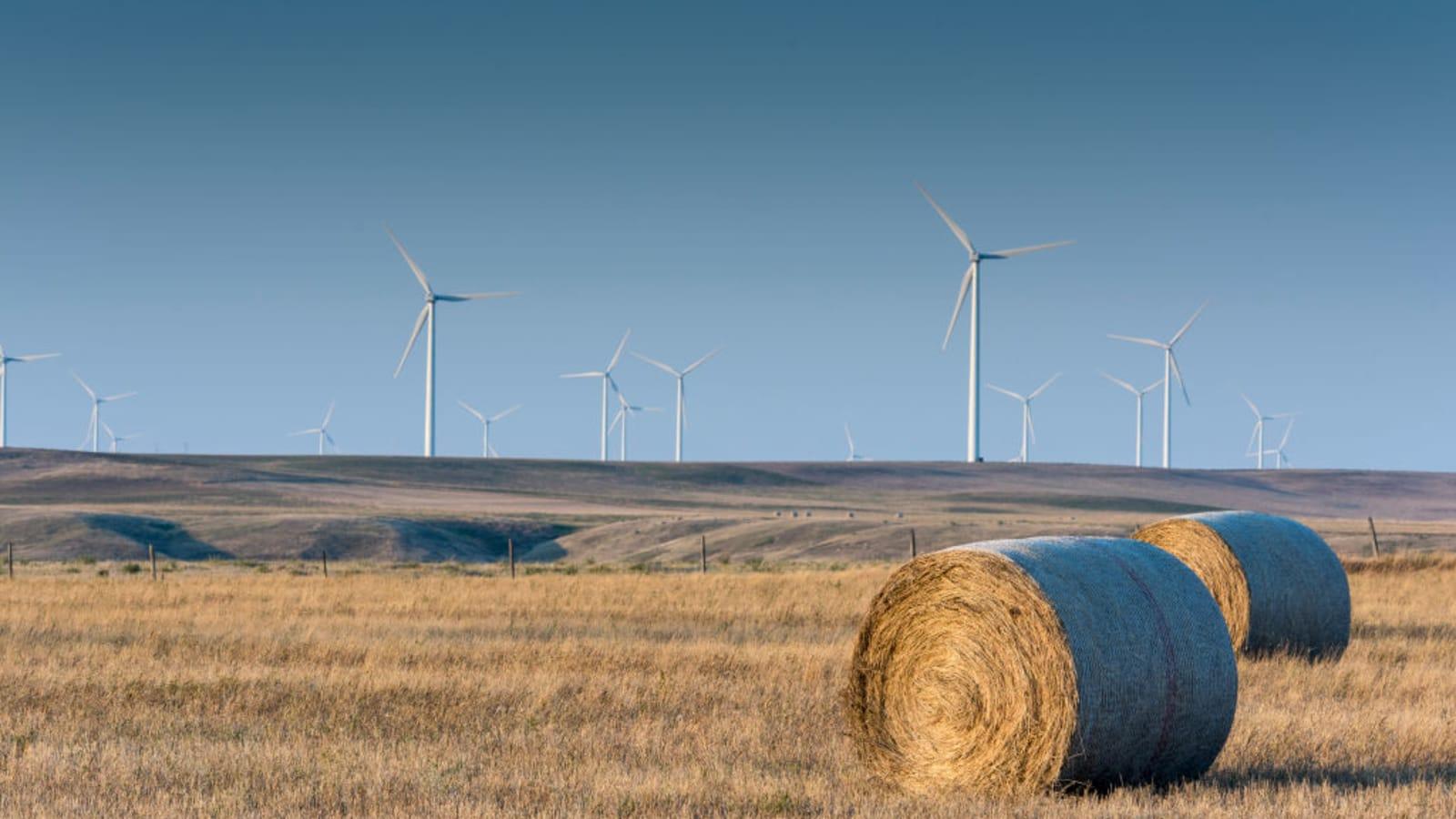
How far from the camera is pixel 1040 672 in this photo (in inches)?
484

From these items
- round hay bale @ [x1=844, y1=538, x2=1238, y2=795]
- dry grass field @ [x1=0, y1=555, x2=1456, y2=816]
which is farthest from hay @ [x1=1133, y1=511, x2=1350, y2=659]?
round hay bale @ [x1=844, y1=538, x2=1238, y2=795]

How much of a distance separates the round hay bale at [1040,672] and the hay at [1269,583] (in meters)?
7.63

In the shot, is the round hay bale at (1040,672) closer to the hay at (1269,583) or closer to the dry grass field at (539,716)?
the dry grass field at (539,716)

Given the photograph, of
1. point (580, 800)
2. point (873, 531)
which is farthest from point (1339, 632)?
point (873, 531)

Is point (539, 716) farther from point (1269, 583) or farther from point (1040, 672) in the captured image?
point (1269, 583)

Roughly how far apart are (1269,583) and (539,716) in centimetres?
902

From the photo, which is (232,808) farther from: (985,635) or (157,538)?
(157,538)

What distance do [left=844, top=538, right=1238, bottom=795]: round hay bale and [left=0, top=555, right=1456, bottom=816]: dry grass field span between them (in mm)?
344

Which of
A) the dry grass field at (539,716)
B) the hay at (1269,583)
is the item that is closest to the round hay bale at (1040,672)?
the dry grass field at (539,716)

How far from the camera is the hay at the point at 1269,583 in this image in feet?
66.2

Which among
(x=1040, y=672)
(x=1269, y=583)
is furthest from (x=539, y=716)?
(x=1269, y=583)

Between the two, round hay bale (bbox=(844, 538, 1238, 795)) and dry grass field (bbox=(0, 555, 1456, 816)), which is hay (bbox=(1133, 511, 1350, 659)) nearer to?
dry grass field (bbox=(0, 555, 1456, 816))

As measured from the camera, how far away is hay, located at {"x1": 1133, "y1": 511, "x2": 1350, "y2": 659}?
20172 mm

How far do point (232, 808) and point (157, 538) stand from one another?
58.9 m
